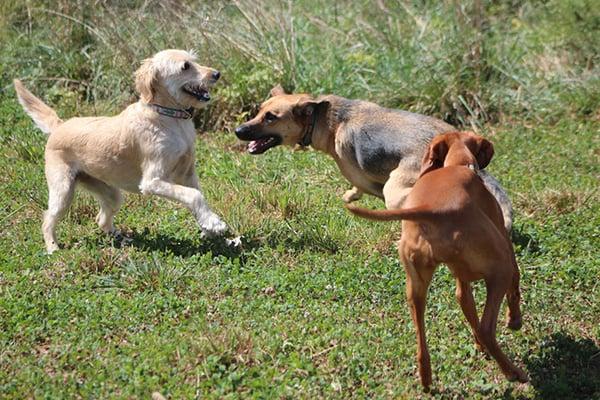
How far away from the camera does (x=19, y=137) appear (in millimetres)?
9523

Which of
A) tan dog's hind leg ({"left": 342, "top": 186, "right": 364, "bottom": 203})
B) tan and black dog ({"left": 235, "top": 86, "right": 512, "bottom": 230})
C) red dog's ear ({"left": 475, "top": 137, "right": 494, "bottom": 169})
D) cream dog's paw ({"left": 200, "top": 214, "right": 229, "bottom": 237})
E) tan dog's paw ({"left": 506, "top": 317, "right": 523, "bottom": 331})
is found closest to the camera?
tan dog's paw ({"left": 506, "top": 317, "right": 523, "bottom": 331})

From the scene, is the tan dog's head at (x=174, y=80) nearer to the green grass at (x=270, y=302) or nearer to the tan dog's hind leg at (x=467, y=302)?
the green grass at (x=270, y=302)

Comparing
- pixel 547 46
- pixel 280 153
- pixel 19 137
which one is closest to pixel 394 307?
A: pixel 280 153

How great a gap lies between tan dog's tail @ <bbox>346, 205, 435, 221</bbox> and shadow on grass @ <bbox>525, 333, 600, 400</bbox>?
3.98 ft

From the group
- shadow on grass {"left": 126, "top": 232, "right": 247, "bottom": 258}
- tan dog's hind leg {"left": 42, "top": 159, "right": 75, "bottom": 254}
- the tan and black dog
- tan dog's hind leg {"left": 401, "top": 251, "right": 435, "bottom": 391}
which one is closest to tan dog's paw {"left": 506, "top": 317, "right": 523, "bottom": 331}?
tan dog's hind leg {"left": 401, "top": 251, "right": 435, "bottom": 391}

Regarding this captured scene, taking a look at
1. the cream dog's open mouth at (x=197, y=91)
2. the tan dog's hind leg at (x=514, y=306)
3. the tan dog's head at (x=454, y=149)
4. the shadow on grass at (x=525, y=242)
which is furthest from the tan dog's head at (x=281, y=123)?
the tan dog's hind leg at (x=514, y=306)

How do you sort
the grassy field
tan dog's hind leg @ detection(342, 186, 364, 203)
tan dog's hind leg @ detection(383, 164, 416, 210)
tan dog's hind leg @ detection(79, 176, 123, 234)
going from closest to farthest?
the grassy field → tan dog's hind leg @ detection(383, 164, 416, 210) → tan dog's hind leg @ detection(79, 176, 123, 234) → tan dog's hind leg @ detection(342, 186, 364, 203)

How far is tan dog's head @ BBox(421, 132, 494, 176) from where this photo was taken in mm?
5355

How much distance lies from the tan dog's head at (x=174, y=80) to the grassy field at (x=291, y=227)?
967 mm

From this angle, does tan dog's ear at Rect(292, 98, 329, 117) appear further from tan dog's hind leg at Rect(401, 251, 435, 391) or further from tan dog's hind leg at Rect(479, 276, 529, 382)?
tan dog's hind leg at Rect(479, 276, 529, 382)

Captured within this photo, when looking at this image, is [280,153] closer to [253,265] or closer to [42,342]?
[253,265]

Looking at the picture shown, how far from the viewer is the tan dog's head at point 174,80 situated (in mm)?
7164

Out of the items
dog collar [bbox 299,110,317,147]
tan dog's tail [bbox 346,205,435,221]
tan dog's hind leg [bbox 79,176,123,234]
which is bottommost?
tan dog's hind leg [bbox 79,176,123,234]

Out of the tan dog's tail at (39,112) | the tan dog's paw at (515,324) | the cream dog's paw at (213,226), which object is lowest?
the cream dog's paw at (213,226)
